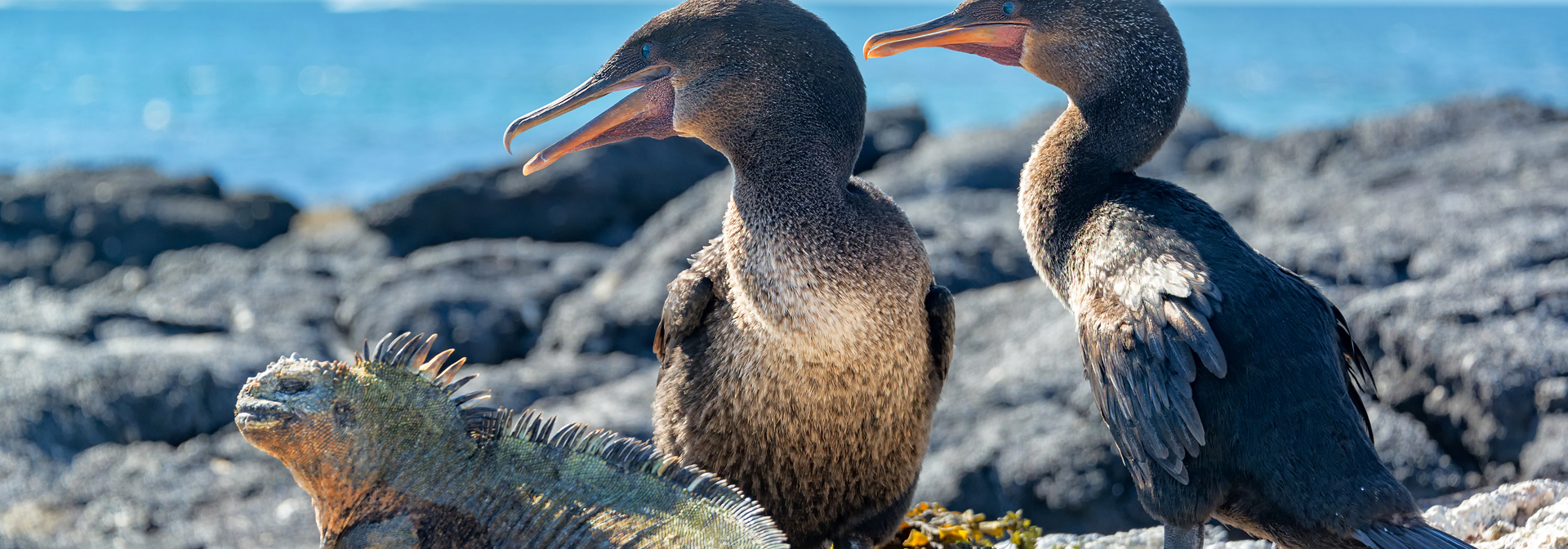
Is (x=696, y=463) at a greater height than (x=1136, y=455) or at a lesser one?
lesser

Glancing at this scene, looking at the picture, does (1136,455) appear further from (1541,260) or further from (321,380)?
(1541,260)

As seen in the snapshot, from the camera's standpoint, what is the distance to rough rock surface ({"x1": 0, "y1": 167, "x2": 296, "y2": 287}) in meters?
11.1

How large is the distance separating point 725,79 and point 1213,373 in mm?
1777

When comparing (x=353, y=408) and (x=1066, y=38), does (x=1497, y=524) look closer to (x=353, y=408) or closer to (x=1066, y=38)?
(x=1066, y=38)

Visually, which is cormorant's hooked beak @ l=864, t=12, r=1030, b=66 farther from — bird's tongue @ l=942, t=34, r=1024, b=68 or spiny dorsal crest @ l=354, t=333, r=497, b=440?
spiny dorsal crest @ l=354, t=333, r=497, b=440

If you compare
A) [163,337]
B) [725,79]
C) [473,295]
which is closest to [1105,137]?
[725,79]

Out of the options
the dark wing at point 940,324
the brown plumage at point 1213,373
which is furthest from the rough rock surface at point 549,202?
the brown plumage at point 1213,373

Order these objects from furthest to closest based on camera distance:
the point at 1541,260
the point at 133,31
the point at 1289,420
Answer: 1. the point at 133,31
2. the point at 1541,260
3. the point at 1289,420

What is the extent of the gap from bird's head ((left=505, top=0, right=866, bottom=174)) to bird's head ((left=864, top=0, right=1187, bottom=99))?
0.80ft

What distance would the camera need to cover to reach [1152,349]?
123 inches

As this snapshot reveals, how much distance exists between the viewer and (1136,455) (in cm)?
322

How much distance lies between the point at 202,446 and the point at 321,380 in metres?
4.22

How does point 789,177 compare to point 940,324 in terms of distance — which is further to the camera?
point 940,324

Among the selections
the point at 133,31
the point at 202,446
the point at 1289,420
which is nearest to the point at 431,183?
Answer: the point at 202,446
